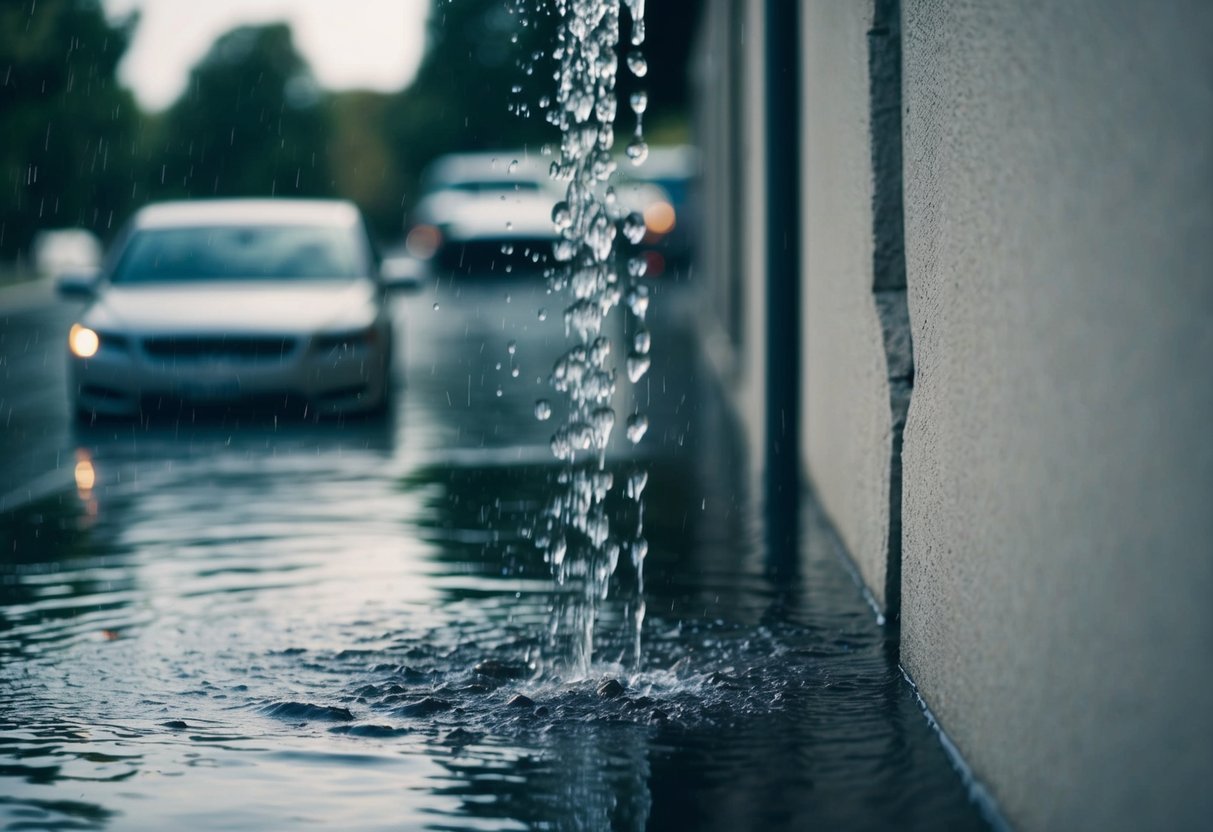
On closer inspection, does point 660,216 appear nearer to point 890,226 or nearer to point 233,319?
point 233,319

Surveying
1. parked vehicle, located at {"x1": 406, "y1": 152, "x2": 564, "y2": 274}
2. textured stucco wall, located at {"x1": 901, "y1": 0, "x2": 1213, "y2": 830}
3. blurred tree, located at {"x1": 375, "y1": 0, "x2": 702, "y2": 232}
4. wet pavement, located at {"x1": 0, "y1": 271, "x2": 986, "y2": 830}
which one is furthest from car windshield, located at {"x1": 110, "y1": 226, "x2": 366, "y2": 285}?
blurred tree, located at {"x1": 375, "y1": 0, "x2": 702, "y2": 232}

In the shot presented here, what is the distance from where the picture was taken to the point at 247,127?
182 feet

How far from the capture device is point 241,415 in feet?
42.5

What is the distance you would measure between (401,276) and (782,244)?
13.3 feet

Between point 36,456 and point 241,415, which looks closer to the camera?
point 36,456

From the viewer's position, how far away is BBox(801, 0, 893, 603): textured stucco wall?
285 inches

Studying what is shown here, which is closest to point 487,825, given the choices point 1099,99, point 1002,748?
point 1002,748

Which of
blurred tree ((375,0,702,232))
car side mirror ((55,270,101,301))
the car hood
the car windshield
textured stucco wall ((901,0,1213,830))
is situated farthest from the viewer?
blurred tree ((375,0,702,232))

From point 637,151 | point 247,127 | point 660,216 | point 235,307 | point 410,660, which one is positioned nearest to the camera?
point 410,660

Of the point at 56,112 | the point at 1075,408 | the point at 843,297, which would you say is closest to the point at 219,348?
the point at 843,297

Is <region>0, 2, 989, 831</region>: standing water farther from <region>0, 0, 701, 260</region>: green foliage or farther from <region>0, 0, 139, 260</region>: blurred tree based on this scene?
<region>0, 0, 139, 260</region>: blurred tree

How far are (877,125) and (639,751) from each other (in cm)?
280

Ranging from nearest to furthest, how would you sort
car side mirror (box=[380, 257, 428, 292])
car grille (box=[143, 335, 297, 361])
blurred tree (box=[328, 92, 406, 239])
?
car grille (box=[143, 335, 297, 361])
car side mirror (box=[380, 257, 428, 292])
blurred tree (box=[328, 92, 406, 239])

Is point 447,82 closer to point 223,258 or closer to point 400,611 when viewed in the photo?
point 223,258
